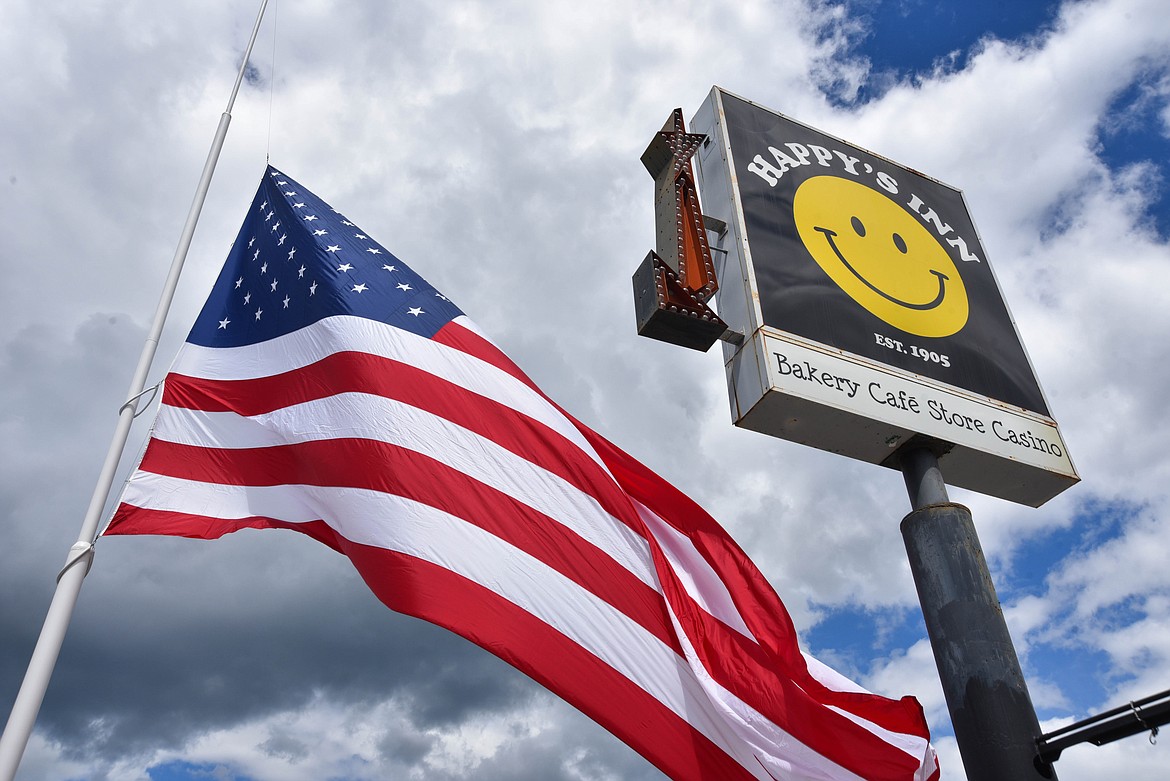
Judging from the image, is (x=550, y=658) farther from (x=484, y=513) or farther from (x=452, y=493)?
(x=452, y=493)

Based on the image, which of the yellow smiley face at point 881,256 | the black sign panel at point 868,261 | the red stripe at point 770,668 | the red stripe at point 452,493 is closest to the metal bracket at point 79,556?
the red stripe at point 452,493

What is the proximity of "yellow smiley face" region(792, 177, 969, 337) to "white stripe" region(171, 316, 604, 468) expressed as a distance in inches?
124

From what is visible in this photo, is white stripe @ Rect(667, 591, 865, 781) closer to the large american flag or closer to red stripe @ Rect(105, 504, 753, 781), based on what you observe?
the large american flag

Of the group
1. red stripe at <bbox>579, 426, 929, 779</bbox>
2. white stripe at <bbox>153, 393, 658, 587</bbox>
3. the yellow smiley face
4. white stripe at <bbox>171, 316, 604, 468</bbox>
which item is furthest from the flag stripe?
the yellow smiley face

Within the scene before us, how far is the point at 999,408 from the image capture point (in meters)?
8.60

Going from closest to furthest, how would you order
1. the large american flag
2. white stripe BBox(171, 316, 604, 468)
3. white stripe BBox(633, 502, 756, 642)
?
the large american flag, white stripe BBox(633, 502, 756, 642), white stripe BBox(171, 316, 604, 468)

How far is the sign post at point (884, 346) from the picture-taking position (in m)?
6.58

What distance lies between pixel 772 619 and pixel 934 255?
4953 millimetres

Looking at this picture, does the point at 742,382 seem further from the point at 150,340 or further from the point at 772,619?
the point at 150,340

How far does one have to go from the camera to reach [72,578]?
220 inches

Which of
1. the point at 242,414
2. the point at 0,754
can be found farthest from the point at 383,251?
the point at 0,754

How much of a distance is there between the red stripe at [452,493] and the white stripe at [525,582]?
73 millimetres

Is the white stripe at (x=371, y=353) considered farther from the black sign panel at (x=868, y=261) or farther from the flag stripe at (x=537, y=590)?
the black sign panel at (x=868, y=261)

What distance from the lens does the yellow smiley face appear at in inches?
347
